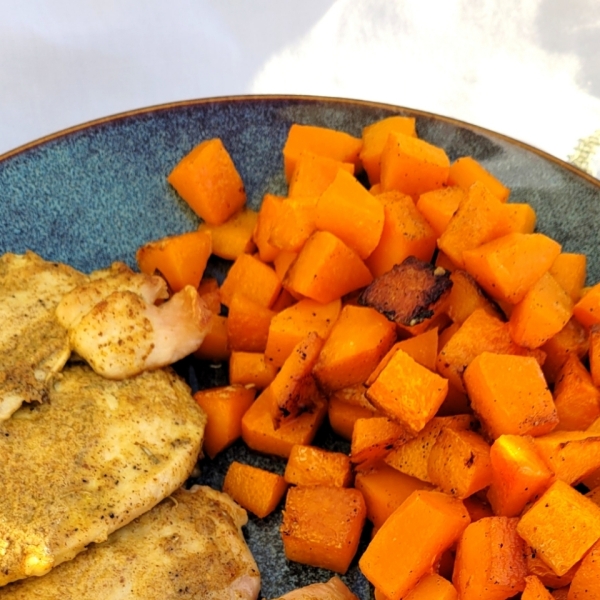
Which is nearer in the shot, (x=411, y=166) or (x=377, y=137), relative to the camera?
(x=411, y=166)

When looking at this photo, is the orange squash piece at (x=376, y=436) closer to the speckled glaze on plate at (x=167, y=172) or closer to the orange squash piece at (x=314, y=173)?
the speckled glaze on plate at (x=167, y=172)

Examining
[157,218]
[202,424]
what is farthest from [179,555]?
[157,218]

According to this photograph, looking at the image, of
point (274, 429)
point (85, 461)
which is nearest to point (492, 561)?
point (274, 429)

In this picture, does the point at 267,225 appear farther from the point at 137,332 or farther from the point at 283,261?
the point at 137,332

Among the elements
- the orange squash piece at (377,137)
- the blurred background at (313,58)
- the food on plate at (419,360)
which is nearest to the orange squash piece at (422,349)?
the food on plate at (419,360)

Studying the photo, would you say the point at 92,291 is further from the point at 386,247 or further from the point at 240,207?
the point at 386,247

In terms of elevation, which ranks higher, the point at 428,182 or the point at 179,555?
the point at 428,182
